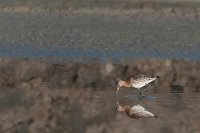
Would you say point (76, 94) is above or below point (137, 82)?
below

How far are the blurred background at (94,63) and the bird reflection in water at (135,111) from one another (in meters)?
0.13

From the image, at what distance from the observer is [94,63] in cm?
2127

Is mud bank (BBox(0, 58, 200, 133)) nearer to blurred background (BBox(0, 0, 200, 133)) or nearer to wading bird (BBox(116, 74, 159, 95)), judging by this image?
blurred background (BBox(0, 0, 200, 133))

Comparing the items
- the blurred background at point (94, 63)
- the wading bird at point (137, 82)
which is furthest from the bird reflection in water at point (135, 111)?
the wading bird at point (137, 82)

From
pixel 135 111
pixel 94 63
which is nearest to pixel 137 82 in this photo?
pixel 135 111

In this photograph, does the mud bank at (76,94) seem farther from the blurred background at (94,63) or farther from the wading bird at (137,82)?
the wading bird at (137,82)

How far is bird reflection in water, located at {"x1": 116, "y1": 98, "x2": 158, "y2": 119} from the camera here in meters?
15.0

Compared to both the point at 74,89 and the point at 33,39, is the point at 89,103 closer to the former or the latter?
the point at 74,89

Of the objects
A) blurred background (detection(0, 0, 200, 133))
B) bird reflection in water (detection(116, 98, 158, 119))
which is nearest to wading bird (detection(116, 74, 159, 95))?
blurred background (detection(0, 0, 200, 133))

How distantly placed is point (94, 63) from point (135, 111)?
6.12 meters

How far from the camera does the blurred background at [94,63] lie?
14.8 m

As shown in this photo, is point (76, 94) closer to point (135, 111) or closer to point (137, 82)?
point (137, 82)

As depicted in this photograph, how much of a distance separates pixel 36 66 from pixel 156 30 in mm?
7591

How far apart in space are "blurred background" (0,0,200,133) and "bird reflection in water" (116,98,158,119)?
5.3 inches
